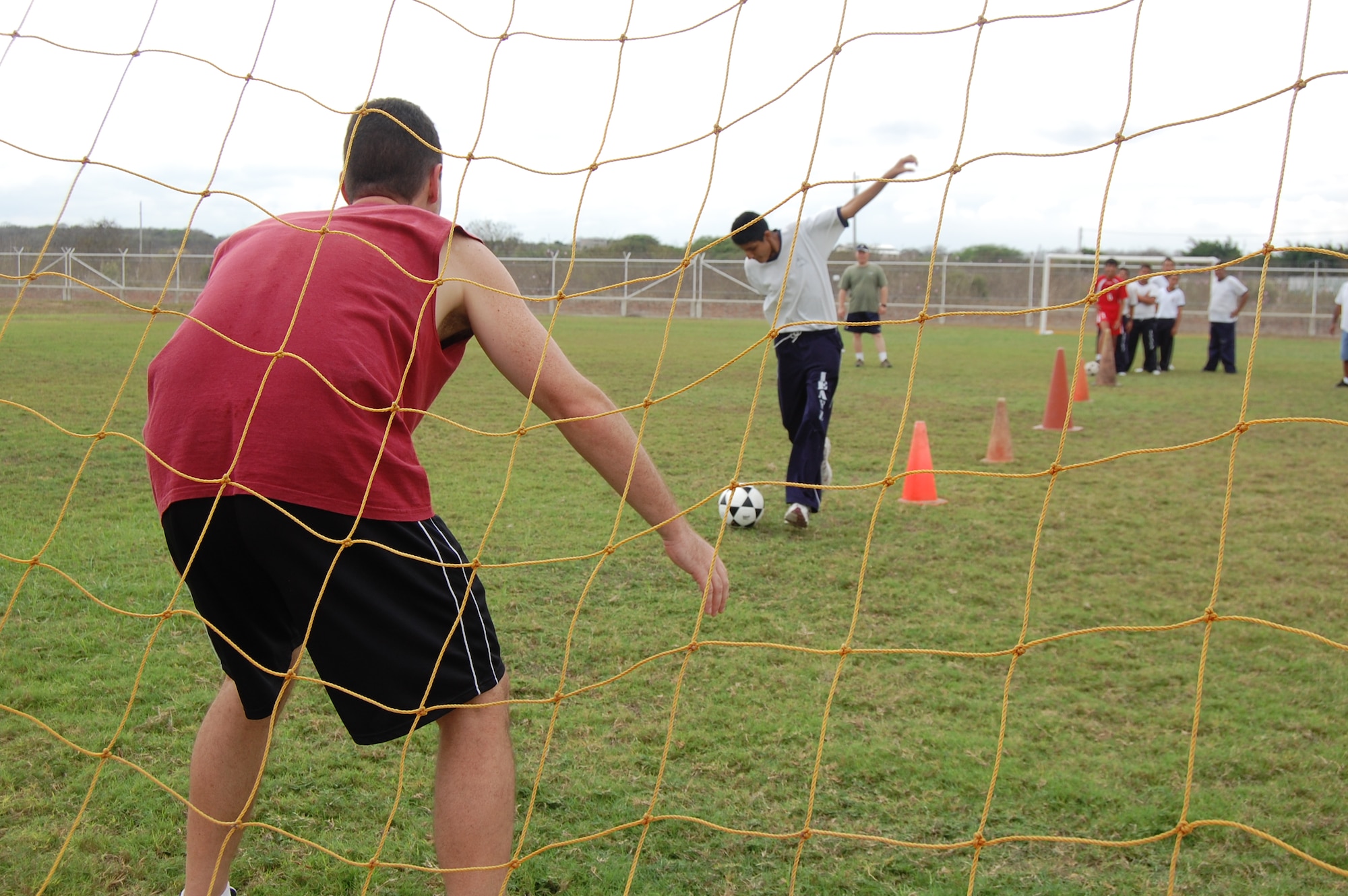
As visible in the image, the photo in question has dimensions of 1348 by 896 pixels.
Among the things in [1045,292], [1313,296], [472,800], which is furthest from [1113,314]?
[1313,296]

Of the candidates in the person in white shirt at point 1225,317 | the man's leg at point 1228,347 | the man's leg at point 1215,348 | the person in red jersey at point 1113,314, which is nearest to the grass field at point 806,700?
the person in red jersey at point 1113,314

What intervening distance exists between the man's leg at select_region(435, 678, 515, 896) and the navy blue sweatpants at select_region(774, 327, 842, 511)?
3.42m

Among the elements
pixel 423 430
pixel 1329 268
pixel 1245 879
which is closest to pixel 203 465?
pixel 1245 879

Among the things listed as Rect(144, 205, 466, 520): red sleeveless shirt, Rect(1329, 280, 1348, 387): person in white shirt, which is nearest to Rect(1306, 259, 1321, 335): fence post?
Rect(1329, 280, 1348, 387): person in white shirt

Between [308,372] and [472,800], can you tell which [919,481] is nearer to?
[472,800]

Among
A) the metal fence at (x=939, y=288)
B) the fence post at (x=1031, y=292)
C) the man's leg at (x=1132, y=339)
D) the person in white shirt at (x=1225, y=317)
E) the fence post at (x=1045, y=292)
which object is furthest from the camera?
the fence post at (x=1031, y=292)

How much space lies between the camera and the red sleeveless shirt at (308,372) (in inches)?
65.3

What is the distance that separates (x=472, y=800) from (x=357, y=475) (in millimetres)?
582

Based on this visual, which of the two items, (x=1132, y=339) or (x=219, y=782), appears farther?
(x=1132, y=339)

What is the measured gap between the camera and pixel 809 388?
506cm

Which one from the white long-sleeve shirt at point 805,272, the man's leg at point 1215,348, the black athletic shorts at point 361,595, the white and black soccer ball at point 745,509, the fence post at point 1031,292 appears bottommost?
the white and black soccer ball at point 745,509

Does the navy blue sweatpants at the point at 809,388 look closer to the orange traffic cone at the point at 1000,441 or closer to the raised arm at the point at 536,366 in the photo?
the orange traffic cone at the point at 1000,441

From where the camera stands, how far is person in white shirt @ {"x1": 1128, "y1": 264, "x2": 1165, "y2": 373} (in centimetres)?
1315

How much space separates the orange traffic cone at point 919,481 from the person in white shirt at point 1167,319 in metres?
9.29
